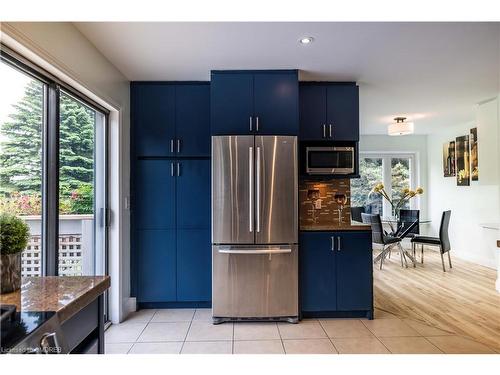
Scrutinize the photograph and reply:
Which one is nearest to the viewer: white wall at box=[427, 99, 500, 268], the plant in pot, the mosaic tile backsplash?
the plant in pot

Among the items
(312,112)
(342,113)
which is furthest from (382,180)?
(312,112)

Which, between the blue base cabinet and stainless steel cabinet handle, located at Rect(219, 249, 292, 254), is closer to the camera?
stainless steel cabinet handle, located at Rect(219, 249, 292, 254)

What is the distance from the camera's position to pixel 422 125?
6.16 metres

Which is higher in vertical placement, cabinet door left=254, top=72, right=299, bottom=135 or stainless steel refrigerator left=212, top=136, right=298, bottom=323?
cabinet door left=254, top=72, right=299, bottom=135

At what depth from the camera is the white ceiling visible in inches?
92.5

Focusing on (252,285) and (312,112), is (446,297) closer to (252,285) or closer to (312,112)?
(252,285)

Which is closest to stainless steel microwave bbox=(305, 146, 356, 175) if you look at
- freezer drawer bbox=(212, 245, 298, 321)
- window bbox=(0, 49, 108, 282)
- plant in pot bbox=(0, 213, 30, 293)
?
freezer drawer bbox=(212, 245, 298, 321)

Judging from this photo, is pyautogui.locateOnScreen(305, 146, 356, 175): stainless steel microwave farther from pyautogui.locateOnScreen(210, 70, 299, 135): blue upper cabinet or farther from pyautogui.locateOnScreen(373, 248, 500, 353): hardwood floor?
pyautogui.locateOnScreen(373, 248, 500, 353): hardwood floor

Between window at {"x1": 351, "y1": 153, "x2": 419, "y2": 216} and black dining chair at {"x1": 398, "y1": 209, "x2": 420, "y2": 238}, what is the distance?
4.31ft
